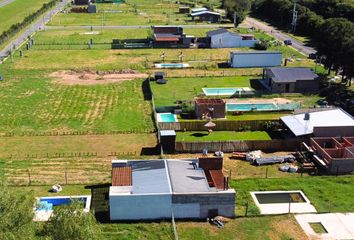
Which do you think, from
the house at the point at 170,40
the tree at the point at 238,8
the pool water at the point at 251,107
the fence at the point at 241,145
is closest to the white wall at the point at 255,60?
the house at the point at 170,40

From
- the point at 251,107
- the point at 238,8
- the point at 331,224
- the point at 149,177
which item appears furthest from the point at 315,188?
the point at 238,8

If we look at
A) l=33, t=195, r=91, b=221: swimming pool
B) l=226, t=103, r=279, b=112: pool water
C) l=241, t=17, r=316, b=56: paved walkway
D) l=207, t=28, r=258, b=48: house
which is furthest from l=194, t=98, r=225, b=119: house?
l=207, t=28, r=258, b=48: house

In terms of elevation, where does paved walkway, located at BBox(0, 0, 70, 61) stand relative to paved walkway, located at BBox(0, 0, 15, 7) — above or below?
below

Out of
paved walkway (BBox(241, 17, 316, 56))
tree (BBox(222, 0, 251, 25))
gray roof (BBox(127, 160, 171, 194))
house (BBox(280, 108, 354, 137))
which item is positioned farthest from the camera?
tree (BBox(222, 0, 251, 25))

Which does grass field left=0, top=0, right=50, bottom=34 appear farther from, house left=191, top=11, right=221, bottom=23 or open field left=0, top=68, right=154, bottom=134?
open field left=0, top=68, right=154, bottom=134

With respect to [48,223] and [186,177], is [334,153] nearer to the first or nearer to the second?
[186,177]

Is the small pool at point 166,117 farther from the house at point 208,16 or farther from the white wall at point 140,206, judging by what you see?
the house at point 208,16
